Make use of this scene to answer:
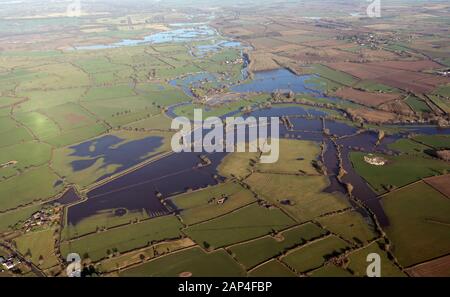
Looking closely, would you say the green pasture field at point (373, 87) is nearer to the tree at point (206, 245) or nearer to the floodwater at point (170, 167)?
the floodwater at point (170, 167)

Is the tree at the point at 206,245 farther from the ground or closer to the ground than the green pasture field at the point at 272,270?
A: farther from the ground

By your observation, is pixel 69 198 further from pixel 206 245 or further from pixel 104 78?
pixel 104 78

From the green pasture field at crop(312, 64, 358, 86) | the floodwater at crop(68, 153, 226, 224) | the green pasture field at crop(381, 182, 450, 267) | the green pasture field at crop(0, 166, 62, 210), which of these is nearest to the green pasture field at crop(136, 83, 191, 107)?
the floodwater at crop(68, 153, 226, 224)

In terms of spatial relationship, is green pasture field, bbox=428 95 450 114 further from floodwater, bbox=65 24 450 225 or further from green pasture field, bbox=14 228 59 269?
green pasture field, bbox=14 228 59 269

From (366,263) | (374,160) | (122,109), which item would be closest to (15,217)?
(366,263)

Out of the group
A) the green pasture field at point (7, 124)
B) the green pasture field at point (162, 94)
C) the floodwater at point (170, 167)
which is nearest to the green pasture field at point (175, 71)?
the green pasture field at point (162, 94)

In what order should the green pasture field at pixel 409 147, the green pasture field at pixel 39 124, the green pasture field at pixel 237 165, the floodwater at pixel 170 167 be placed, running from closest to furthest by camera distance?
the floodwater at pixel 170 167 → the green pasture field at pixel 237 165 → the green pasture field at pixel 409 147 → the green pasture field at pixel 39 124
